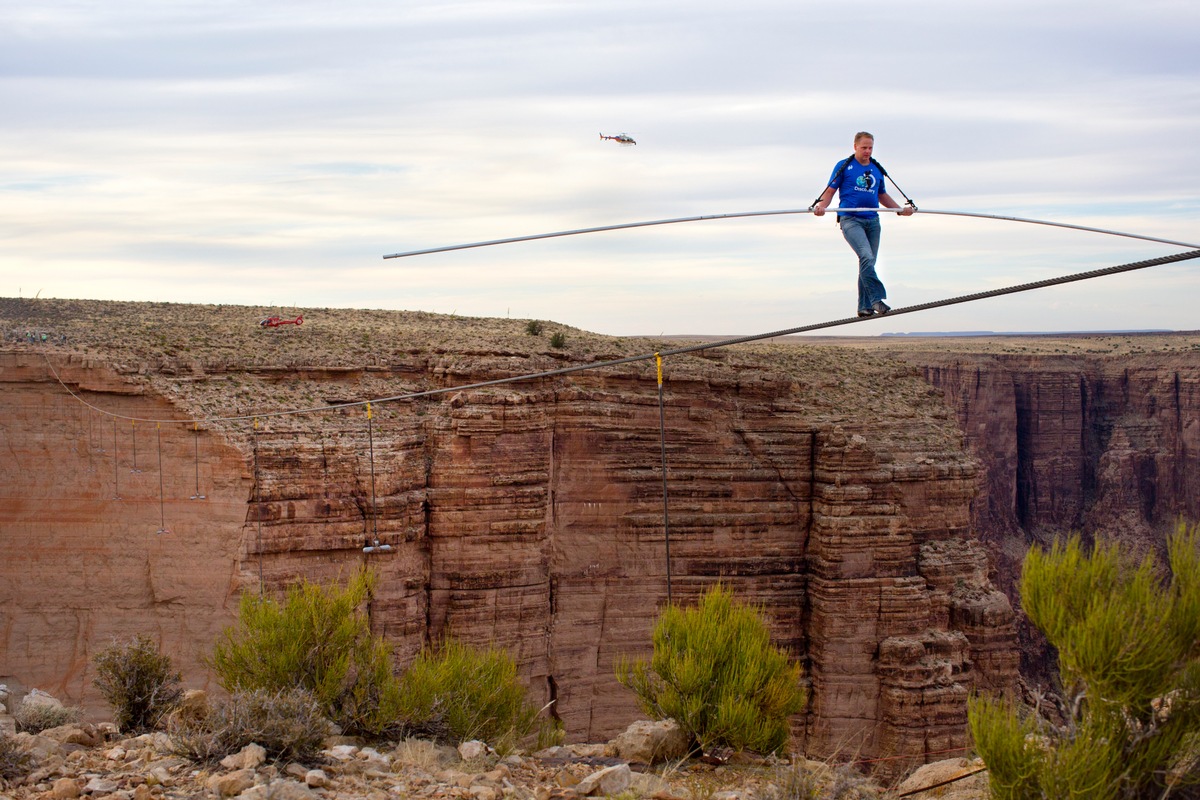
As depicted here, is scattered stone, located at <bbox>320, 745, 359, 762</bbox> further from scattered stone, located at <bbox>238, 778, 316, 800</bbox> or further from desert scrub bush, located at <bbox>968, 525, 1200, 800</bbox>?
desert scrub bush, located at <bbox>968, 525, 1200, 800</bbox>

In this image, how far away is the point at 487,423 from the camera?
2611cm

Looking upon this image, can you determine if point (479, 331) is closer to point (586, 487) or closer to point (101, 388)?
point (586, 487)

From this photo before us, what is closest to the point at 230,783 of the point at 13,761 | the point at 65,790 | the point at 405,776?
the point at 65,790

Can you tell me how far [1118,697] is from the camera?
33.0 feet

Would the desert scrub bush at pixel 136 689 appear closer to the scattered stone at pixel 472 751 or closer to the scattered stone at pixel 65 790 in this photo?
the scattered stone at pixel 65 790

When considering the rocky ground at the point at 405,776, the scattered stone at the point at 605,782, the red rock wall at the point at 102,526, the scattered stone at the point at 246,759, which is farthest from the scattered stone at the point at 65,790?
the red rock wall at the point at 102,526

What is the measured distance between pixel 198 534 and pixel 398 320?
14.4 metres

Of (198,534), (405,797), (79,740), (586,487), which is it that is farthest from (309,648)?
(586,487)

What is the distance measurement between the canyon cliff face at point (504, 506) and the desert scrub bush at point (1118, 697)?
440 inches

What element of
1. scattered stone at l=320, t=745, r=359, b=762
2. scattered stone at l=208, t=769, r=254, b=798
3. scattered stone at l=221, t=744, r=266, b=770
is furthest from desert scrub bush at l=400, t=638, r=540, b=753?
scattered stone at l=208, t=769, r=254, b=798

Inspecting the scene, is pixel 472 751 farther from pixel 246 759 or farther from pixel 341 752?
pixel 246 759

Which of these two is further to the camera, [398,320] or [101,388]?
[398,320]

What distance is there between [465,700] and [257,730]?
176 inches

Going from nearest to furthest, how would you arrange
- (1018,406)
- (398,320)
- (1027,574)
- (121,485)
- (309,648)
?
(1027,574)
(309,648)
(121,485)
(398,320)
(1018,406)
